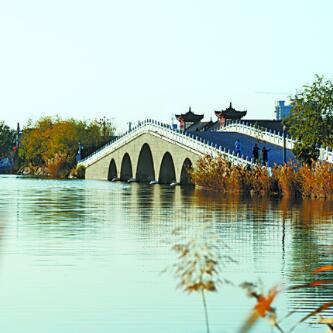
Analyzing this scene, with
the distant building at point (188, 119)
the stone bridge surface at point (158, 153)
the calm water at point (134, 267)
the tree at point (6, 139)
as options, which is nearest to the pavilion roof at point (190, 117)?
the distant building at point (188, 119)

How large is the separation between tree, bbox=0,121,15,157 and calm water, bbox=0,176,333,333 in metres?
112

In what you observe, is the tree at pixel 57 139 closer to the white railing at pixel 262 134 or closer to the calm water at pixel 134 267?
the white railing at pixel 262 134

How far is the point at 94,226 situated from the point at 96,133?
9297 cm

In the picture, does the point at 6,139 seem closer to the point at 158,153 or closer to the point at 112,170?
the point at 112,170

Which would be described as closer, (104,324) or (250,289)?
(250,289)

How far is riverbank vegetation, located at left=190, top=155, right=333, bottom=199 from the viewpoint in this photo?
47.9m

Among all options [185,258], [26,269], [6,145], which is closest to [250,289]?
[185,258]

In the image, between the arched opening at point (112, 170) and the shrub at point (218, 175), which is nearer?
the shrub at point (218, 175)

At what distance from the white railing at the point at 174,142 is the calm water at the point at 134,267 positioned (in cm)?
2677

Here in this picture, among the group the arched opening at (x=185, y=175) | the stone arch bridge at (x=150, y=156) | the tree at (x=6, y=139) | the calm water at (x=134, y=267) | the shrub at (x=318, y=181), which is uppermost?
the tree at (x=6, y=139)

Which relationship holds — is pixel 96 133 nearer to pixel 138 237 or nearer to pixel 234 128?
pixel 234 128

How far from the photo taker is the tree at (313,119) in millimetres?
58188

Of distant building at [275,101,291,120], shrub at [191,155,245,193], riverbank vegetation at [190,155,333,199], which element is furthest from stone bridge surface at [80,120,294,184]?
distant building at [275,101,291,120]

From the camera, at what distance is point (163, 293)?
14.9 m
